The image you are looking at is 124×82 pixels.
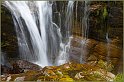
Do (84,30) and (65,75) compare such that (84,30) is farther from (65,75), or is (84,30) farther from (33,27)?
(65,75)

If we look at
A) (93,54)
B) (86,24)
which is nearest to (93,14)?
(86,24)

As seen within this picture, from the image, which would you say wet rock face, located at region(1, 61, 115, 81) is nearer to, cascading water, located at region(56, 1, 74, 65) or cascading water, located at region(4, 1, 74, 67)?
cascading water, located at region(4, 1, 74, 67)

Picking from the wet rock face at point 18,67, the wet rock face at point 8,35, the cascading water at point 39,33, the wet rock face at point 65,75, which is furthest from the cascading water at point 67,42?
the wet rock face at point 65,75

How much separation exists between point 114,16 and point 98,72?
2121 mm

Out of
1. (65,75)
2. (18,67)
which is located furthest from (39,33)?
(65,75)

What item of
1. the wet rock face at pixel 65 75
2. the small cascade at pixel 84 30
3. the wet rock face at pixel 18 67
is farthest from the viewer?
the small cascade at pixel 84 30

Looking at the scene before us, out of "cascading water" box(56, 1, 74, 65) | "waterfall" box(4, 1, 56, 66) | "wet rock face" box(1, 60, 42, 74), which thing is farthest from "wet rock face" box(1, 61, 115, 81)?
"cascading water" box(56, 1, 74, 65)

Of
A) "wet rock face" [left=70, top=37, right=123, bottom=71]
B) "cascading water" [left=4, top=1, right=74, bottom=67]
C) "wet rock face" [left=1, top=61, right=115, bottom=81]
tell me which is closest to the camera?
"wet rock face" [left=1, top=61, right=115, bottom=81]

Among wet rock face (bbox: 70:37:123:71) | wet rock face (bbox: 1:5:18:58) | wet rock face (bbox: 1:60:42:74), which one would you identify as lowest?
wet rock face (bbox: 1:60:42:74)

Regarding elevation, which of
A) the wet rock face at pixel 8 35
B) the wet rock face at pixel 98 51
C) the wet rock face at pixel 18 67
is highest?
the wet rock face at pixel 8 35

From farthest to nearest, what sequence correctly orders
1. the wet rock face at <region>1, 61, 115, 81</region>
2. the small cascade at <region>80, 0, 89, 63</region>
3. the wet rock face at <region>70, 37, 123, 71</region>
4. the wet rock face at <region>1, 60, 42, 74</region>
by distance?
the small cascade at <region>80, 0, 89, 63</region> < the wet rock face at <region>70, 37, 123, 71</region> < the wet rock face at <region>1, 60, 42, 74</region> < the wet rock face at <region>1, 61, 115, 81</region>

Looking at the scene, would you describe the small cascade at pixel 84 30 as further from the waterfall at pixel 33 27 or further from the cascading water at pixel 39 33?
the waterfall at pixel 33 27

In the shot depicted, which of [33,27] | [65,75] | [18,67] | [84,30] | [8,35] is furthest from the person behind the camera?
[84,30]

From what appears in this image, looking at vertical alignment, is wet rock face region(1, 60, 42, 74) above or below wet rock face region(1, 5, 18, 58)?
below
